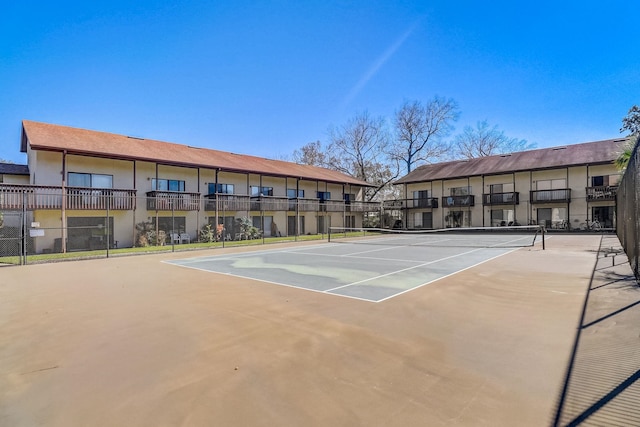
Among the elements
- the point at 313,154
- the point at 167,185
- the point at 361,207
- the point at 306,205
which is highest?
the point at 313,154

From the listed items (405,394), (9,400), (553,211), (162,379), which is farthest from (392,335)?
(553,211)

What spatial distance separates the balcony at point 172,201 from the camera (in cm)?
2203

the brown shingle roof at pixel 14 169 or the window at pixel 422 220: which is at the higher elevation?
the brown shingle roof at pixel 14 169

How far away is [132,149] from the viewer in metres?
23.2

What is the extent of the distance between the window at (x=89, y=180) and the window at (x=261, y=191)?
11081mm

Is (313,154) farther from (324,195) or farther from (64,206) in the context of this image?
(64,206)

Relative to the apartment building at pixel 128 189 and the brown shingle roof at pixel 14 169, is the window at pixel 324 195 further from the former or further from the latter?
the brown shingle roof at pixel 14 169

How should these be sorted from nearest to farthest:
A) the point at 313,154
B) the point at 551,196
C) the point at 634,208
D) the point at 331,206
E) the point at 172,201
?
the point at 634,208 → the point at 172,201 → the point at 551,196 → the point at 331,206 → the point at 313,154

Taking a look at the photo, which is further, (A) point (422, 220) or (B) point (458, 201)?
(A) point (422, 220)

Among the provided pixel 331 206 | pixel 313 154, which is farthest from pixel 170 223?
pixel 313 154

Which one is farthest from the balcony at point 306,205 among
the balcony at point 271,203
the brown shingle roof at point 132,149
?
the brown shingle roof at point 132,149

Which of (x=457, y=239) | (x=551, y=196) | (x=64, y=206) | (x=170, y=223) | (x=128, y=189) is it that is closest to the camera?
(x=64, y=206)

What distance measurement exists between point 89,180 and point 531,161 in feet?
129

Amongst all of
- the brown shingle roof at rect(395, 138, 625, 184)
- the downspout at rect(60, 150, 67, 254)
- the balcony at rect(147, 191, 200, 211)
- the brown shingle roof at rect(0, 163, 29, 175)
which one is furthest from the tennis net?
the brown shingle roof at rect(0, 163, 29, 175)
